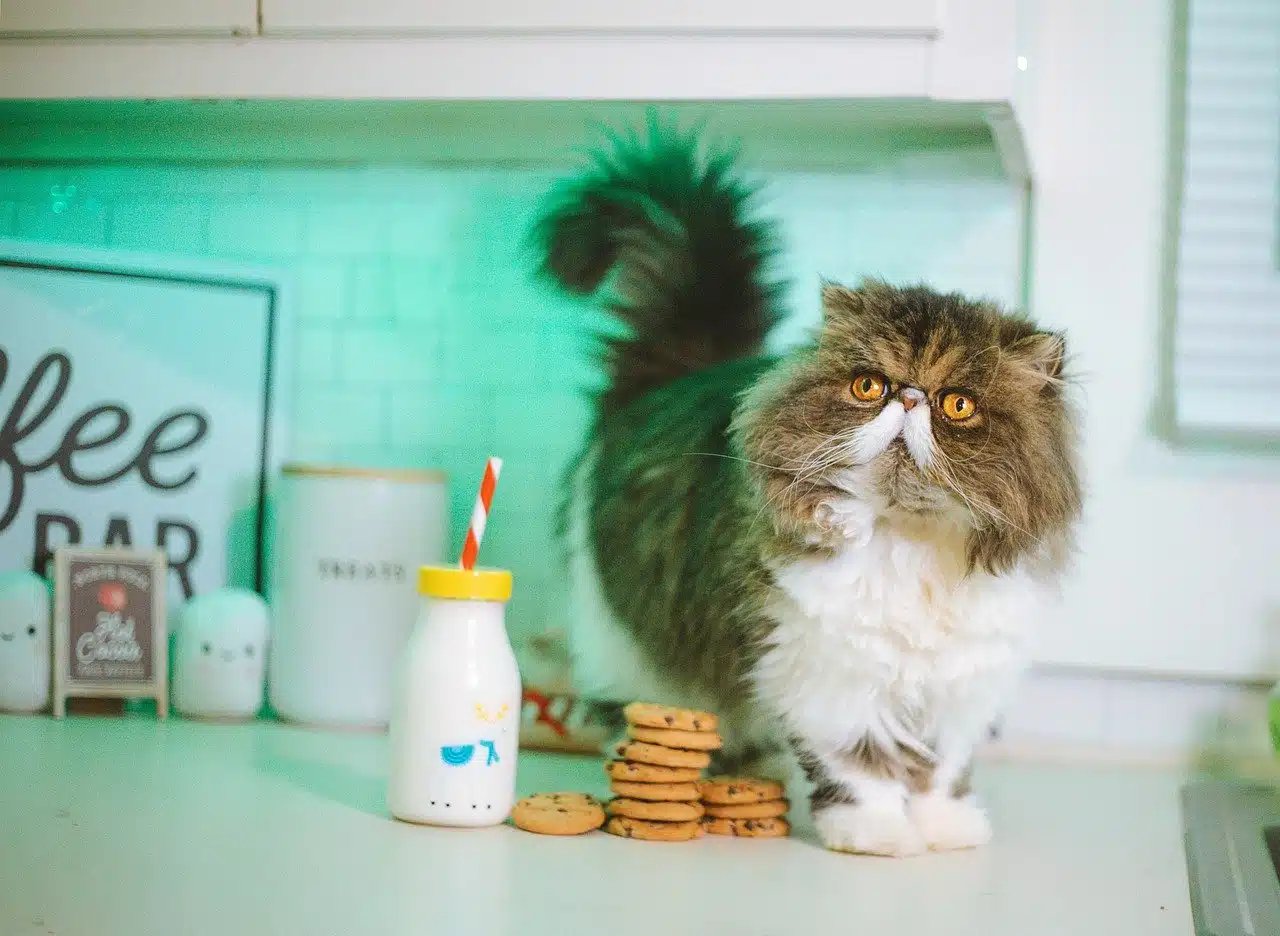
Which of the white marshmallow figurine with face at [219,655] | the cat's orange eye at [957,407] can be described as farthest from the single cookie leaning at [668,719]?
the white marshmallow figurine with face at [219,655]

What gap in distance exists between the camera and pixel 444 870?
100 centimetres

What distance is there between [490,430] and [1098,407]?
775 mm

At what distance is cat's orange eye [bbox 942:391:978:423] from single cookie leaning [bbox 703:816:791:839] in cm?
39

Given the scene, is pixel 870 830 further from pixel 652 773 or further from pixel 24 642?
pixel 24 642

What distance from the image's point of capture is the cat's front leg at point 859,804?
3.72 feet

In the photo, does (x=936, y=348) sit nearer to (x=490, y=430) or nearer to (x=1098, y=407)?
(x=1098, y=407)

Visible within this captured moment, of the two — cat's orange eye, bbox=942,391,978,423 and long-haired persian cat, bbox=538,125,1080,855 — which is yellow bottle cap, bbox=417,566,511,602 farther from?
cat's orange eye, bbox=942,391,978,423

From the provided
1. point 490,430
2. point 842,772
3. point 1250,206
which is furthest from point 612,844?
point 1250,206

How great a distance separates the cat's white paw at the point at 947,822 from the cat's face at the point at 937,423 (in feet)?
0.78

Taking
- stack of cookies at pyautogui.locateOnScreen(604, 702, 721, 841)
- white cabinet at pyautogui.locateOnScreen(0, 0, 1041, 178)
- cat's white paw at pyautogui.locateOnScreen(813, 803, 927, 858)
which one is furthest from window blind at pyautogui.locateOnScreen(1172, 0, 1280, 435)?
stack of cookies at pyautogui.locateOnScreen(604, 702, 721, 841)

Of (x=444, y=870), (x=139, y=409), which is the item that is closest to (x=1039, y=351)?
(x=444, y=870)

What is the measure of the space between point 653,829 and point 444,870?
0.69 feet

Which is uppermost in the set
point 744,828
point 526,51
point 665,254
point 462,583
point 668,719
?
point 526,51

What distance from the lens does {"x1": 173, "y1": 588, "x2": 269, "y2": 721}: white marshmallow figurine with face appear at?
64.7 inches
